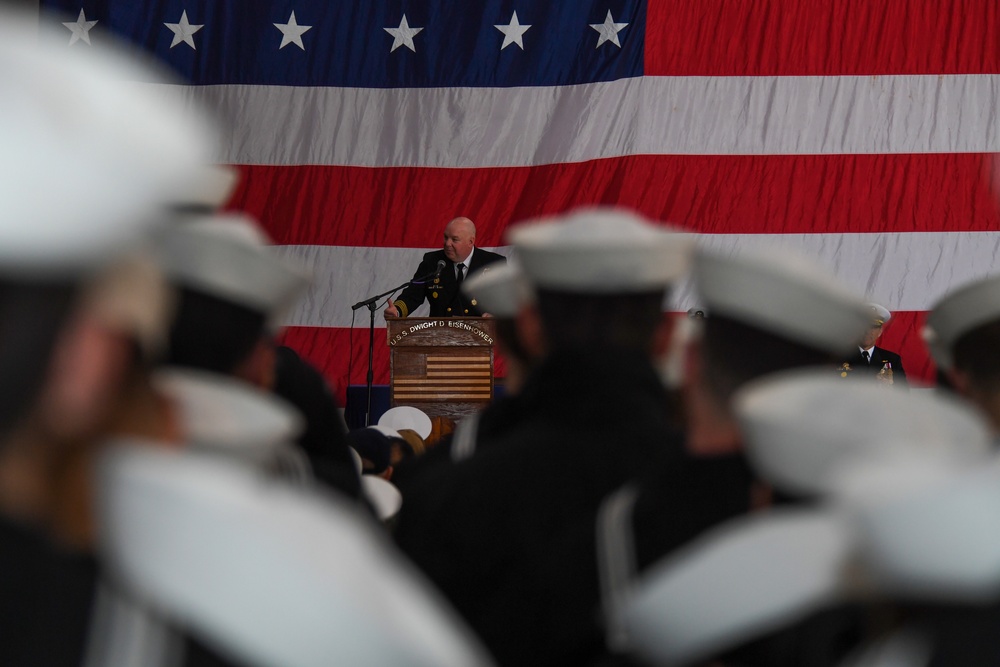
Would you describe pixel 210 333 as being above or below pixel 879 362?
below

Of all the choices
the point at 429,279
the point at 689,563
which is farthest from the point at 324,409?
the point at 429,279

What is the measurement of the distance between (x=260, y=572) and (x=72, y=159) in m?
0.20

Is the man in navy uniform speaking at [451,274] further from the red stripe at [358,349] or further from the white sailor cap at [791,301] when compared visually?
the white sailor cap at [791,301]

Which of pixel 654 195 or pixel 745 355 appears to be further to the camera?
pixel 654 195

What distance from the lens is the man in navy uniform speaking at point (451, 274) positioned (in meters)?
6.43

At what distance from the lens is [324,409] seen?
1788 mm

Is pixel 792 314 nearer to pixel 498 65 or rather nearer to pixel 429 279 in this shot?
pixel 429 279

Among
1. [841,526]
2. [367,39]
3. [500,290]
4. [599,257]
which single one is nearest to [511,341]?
[500,290]

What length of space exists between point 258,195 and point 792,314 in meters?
7.05

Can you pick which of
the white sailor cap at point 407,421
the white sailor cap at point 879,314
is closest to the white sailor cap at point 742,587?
the white sailor cap at point 407,421

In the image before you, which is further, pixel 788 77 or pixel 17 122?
pixel 788 77

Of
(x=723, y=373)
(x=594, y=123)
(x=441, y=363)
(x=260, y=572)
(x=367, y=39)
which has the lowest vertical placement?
(x=260, y=572)

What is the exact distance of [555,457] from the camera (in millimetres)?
1378

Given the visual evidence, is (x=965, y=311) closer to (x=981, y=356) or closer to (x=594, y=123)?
(x=981, y=356)
